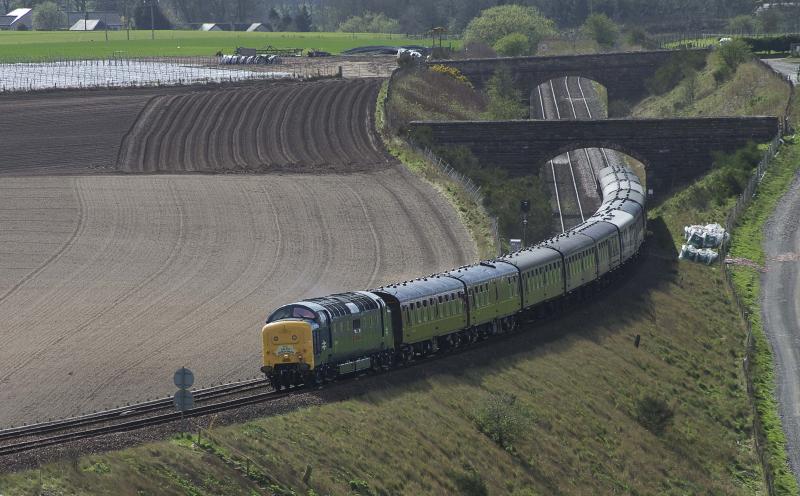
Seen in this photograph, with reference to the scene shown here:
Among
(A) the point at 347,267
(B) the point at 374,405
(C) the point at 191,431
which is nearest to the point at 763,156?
(A) the point at 347,267

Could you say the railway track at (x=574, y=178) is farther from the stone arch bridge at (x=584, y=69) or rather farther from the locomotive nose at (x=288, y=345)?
the locomotive nose at (x=288, y=345)

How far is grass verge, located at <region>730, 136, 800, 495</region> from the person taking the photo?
1903 inches

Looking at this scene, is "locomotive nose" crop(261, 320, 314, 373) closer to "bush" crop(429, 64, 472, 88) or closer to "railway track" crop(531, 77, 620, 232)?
"railway track" crop(531, 77, 620, 232)

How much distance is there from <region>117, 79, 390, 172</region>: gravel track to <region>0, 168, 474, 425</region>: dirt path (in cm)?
476

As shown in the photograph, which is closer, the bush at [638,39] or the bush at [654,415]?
the bush at [654,415]

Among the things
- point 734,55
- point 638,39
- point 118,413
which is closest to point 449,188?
point 118,413

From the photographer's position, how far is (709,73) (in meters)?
136

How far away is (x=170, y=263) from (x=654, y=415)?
90.2 ft

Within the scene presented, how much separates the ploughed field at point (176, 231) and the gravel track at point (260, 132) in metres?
0.23

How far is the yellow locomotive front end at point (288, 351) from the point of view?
38.8 meters

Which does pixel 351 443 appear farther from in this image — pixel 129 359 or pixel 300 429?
pixel 129 359

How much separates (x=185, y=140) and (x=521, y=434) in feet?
210

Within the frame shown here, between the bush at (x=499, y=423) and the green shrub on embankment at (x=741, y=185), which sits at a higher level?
the bush at (x=499, y=423)

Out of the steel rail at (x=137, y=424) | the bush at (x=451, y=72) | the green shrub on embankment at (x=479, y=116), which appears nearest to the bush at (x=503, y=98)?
the green shrub on embankment at (x=479, y=116)
